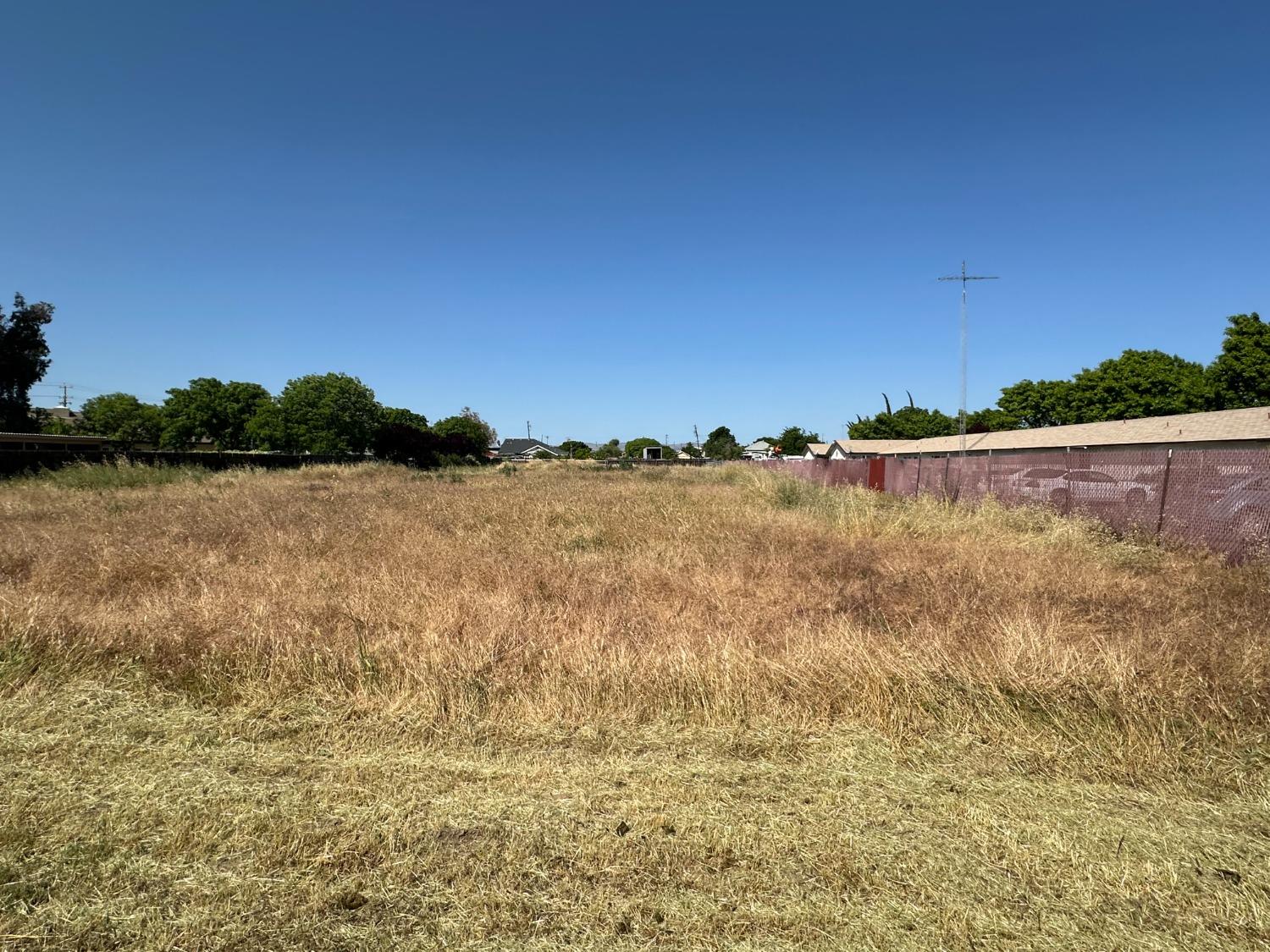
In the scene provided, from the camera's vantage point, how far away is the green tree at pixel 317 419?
70375mm

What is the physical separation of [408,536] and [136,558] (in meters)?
3.18

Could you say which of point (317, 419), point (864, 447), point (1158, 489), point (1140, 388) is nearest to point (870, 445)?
point (864, 447)

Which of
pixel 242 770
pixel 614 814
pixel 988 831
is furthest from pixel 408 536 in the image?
pixel 988 831

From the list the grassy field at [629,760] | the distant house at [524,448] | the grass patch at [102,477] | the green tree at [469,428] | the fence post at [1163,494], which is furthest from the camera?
the distant house at [524,448]

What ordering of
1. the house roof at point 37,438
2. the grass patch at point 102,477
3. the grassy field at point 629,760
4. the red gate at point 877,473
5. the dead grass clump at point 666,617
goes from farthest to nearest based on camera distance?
the house roof at point 37,438, the red gate at point 877,473, the grass patch at point 102,477, the dead grass clump at point 666,617, the grassy field at point 629,760

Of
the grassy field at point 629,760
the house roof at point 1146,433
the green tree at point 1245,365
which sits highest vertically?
the green tree at point 1245,365

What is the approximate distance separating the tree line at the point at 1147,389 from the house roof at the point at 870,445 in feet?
36.0

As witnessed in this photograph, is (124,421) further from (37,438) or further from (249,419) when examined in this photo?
(37,438)

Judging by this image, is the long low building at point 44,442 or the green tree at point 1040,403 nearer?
the long low building at point 44,442

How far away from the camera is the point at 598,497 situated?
14.6 meters

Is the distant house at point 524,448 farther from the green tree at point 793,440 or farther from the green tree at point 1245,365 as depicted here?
the green tree at point 1245,365

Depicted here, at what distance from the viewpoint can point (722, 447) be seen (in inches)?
3637

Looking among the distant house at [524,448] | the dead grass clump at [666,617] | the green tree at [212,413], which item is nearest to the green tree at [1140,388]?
the dead grass clump at [666,617]

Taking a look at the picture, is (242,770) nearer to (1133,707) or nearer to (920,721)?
(920,721)
